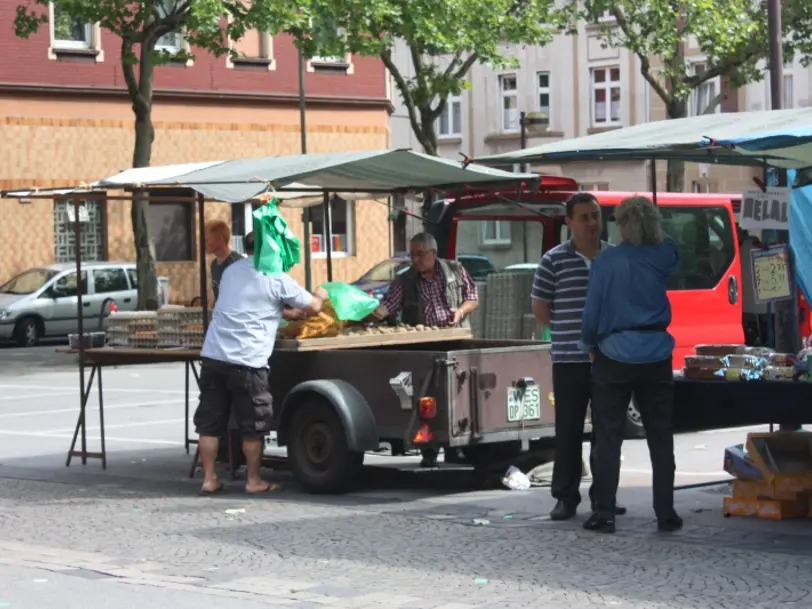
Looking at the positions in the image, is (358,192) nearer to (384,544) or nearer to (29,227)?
(384,544)

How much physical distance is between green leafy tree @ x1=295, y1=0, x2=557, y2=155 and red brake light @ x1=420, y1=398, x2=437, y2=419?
17570mm

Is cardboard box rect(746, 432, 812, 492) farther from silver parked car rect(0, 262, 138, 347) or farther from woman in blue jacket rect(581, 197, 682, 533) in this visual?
silver parked car rect(0, 262, 138, 347)

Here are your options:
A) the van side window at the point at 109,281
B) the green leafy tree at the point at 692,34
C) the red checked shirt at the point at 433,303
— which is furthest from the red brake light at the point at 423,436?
the green leafy tree at the point at 692,34

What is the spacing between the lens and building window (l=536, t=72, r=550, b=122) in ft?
173

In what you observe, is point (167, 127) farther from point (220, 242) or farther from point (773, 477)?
point (773, 477)

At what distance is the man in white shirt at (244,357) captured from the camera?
37.8ft

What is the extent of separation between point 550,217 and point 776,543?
20.5 ft

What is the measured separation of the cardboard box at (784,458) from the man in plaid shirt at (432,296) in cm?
321

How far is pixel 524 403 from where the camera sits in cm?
1161

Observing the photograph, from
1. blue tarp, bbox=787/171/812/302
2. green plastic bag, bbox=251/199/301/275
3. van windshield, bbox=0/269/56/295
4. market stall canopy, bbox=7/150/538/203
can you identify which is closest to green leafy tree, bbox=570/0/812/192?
van windshield, bbox=0/269/56/295

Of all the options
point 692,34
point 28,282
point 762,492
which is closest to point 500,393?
point 762,492

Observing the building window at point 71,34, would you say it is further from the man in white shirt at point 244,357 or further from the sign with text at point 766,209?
the sign with text at point 766,209

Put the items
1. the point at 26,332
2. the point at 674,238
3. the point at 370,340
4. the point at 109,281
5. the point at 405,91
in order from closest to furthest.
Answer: the point at 370,340, the point at 674,238, the point at 26,332, the point at 109,281, the point at 405,91

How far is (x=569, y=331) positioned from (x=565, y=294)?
234 millimetres
